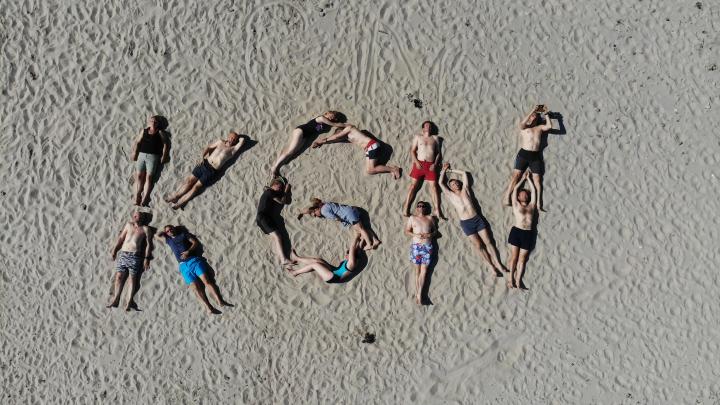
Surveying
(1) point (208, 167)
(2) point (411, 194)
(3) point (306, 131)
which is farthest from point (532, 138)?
(1) point (208, 167)

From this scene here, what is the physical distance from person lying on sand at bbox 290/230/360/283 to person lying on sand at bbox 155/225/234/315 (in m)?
0.97

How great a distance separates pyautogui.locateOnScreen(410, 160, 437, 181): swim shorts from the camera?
6164mm

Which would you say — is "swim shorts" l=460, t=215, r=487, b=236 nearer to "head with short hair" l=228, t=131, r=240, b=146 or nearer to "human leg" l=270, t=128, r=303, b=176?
"human leg" l=270, t=128, r=303, b=176

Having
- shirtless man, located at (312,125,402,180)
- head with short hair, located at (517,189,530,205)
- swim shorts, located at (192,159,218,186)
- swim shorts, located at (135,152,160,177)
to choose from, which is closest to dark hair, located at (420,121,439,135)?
shirtless man, located at (312,125,402,180)

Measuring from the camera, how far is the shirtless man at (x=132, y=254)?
6191 millimetres

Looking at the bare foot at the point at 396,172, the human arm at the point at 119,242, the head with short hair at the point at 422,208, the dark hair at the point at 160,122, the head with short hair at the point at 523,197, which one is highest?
the dark hair at the point at 160,122

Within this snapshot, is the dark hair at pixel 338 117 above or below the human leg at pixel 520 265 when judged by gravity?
above

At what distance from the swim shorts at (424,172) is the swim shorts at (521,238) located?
112 centimetres

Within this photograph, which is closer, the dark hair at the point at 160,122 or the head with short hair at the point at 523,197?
the head with short hair at the point at 523,197

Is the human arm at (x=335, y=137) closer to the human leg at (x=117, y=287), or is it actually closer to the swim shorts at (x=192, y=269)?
the swim shorts at (x=192, y=269)

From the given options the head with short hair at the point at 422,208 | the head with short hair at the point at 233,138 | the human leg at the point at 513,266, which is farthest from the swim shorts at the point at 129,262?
the human leg at the point at 513,266

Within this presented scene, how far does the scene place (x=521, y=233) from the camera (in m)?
6.11

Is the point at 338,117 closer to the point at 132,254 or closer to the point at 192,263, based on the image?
the point at 192,263

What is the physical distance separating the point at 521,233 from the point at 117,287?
15.8 feet
